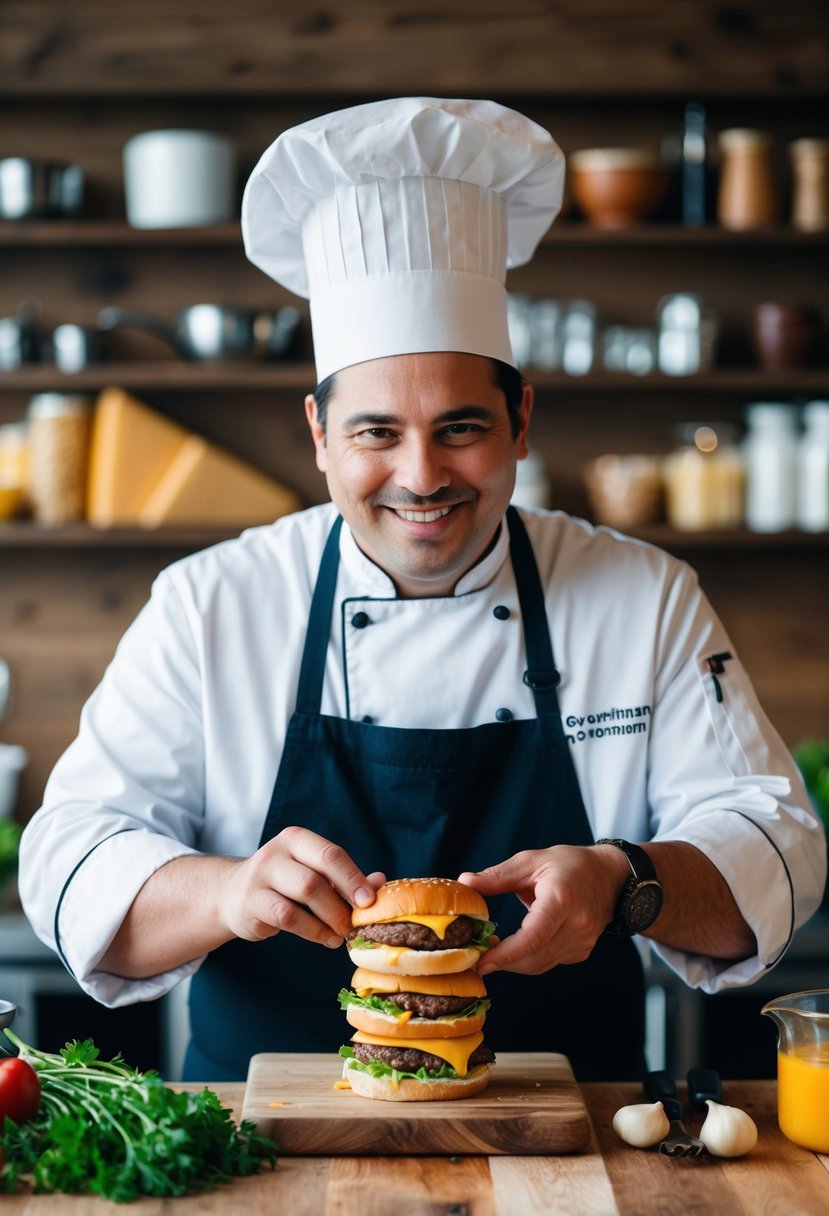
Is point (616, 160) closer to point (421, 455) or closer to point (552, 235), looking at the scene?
point (552, 235)

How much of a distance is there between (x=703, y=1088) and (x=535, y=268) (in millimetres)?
2449

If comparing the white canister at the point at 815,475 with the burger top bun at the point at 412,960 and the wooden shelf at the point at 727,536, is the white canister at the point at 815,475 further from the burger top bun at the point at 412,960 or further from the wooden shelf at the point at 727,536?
the burger top bun at the point at 412,960

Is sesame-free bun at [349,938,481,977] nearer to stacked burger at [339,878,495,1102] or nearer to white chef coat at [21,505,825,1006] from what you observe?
stacked burger at [339,878,495,1102]

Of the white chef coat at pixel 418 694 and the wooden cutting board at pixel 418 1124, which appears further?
the white chef coat at pixel 418 694

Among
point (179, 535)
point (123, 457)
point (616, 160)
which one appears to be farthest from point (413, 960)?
point (616, 160)

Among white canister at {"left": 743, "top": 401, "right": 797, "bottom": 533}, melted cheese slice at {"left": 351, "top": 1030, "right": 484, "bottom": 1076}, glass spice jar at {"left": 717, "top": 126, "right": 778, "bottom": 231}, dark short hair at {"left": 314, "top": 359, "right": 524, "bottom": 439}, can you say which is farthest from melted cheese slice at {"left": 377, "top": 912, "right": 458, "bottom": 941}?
glass spice jar at {"left": 717, "top": 126, "right": 778, "bottom": 231}

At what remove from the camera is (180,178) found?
3342 millimetres

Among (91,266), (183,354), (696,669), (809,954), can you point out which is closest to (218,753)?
(696,669)

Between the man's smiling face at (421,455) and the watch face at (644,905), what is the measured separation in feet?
1.66

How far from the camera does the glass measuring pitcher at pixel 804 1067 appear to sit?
4.71 ft

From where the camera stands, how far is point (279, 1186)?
1.36 meters

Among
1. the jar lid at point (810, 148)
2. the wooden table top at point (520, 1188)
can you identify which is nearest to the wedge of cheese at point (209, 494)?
the jar lid at point (810, 148)

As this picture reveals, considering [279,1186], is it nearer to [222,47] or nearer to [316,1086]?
[316,1086]

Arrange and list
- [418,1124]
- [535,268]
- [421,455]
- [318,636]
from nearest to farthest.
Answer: [418,1124] < [421,455] < [318,636] < [535,268]
